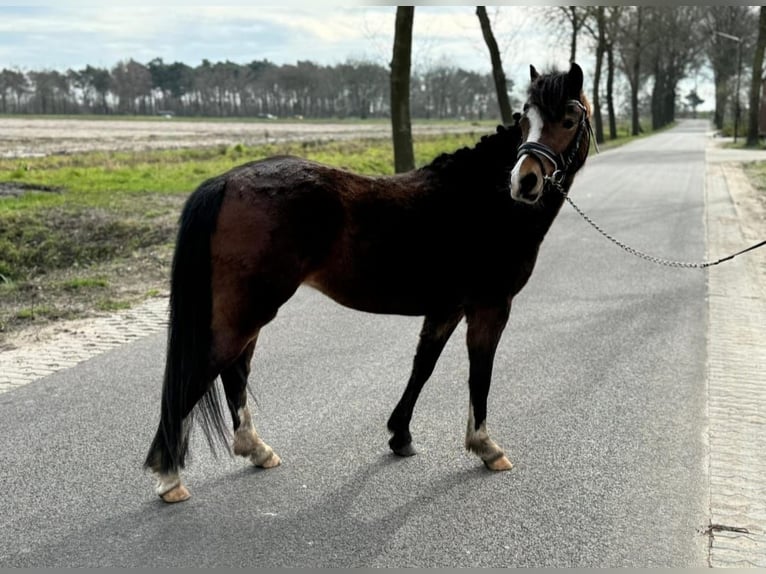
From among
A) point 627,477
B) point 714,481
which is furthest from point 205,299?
point 714,481

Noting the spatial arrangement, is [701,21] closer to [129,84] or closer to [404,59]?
[404,59]

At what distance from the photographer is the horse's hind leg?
13.7 ft

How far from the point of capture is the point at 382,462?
4363mm

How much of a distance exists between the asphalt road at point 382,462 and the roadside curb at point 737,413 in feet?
0.38

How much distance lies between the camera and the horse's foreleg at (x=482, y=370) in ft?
13.7

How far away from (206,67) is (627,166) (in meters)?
116

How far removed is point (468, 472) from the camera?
4250 millimetres

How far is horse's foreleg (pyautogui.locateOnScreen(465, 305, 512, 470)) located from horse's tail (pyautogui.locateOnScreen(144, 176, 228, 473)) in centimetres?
144

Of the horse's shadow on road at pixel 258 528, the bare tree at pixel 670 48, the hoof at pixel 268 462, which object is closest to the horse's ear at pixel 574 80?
the horse's shadow on road at pixel 258 528

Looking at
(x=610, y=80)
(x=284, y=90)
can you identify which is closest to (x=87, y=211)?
(x=610, y=80)

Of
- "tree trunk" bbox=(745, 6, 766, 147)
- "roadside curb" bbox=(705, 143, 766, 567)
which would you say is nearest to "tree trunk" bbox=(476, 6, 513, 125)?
"tree trunk" bbox=(745, 6, 766, 147)

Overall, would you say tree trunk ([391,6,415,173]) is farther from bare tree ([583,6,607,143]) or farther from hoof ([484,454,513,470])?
bare tree ([583,6,607,143])

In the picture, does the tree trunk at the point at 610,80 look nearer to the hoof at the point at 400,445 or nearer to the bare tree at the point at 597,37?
the bare tree at the point at 597,37

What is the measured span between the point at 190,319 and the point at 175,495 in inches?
35.6
